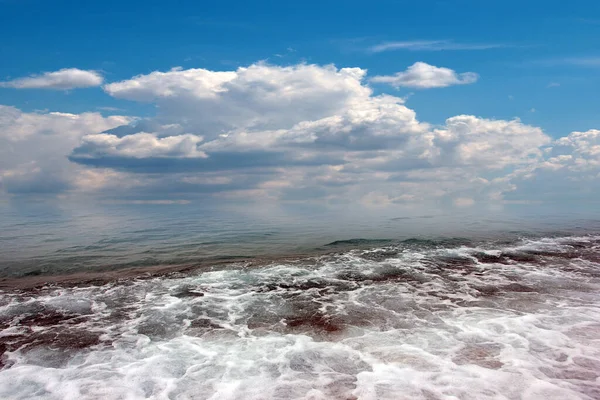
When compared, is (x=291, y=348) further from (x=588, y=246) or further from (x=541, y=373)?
(x=588, y=246)

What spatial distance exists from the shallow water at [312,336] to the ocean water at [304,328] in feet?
0.21

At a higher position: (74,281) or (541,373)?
(74,281)

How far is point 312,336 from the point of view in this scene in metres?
14.1

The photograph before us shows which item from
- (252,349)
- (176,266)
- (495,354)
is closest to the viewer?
(495,354)

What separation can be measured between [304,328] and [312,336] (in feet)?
2.71

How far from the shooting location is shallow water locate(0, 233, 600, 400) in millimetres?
10539

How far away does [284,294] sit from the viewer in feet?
65.8

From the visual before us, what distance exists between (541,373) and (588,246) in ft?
104

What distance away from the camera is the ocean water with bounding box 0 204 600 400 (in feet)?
34.9

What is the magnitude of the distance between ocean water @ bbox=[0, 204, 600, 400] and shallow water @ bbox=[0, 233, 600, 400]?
63mm

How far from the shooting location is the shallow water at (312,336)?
10539 mm

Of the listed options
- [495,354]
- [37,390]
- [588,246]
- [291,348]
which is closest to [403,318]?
[495,354]

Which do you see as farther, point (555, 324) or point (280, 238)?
point (280, 238)

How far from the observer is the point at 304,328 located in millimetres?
14891
